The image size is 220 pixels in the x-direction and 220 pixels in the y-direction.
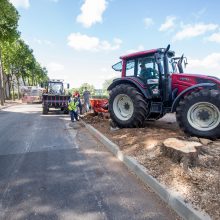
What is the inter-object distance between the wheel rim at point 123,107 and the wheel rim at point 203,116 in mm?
2383

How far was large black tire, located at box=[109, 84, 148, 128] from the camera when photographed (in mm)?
8062

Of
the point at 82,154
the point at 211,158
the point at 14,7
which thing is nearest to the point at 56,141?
the point at 82,154

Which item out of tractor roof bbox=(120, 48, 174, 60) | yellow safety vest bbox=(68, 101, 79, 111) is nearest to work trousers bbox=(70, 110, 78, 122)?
yellow safety vest bbox=(68, 101, 79, 111)

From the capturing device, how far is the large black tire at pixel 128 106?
8.06m

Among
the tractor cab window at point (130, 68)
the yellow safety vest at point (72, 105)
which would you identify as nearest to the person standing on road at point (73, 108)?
the yellow safety vest at point (72, 105)

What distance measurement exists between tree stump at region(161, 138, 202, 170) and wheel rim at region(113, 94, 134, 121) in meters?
3.40

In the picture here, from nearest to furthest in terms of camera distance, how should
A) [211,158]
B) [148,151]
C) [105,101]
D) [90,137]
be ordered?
[211,158]
[148,151]
[90,137]
[105,101]

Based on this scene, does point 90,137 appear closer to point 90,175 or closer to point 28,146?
point 28,146

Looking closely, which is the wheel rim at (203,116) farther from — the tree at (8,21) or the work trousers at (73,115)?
the tree at (8,21)

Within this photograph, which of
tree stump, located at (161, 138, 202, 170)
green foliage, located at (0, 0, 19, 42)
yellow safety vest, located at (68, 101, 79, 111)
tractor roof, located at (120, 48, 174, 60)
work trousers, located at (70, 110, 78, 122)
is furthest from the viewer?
green foliage, located at (0, 0, 19, 42)

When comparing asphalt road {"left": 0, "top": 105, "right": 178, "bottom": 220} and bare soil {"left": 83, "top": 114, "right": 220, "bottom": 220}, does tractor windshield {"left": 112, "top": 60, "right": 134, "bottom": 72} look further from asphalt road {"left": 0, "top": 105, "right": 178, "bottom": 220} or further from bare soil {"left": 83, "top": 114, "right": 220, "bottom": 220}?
asphalt road {"left": 0, "top": 105, "right": 178, "bottom": 220}

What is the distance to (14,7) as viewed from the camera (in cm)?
2172

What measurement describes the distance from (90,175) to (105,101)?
774 centimetres

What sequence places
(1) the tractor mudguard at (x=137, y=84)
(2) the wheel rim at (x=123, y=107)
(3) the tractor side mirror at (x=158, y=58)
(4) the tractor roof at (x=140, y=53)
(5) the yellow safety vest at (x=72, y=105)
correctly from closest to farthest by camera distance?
(3) the tractor side mirror at (x=158, y=58) → (4) the tractor roof at (x=140, y=53) → (1) the tractor mudguard at (x=137, y=84) → (2) the wheel rim at (x=123, y=107) → (5) the yellow safety vest at (x=72, y=105)
